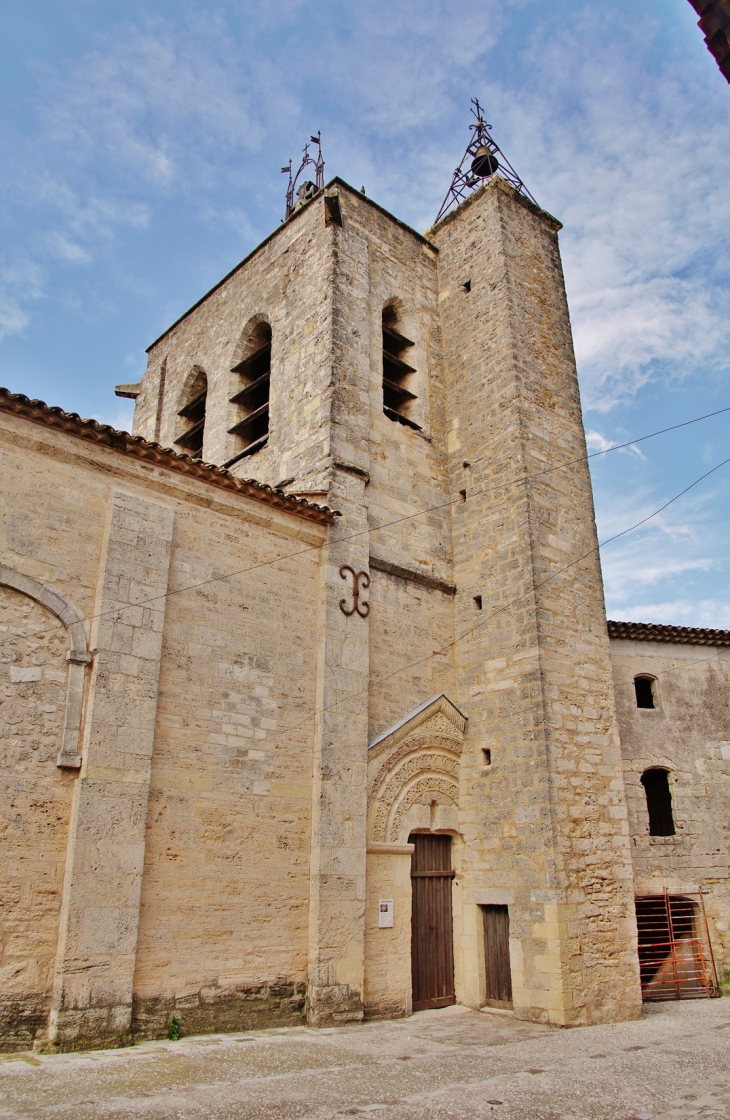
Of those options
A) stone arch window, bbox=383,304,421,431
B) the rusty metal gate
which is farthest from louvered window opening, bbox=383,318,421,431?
the rusty metal gate

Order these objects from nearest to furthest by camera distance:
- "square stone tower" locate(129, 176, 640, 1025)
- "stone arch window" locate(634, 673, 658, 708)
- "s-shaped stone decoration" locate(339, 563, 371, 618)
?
"square stone tower" locate(129, 176, 640, 1025) → "s-shaped stone decoration" locate(339, 563, 371, 618) → "stone arch window" locate(634, 673, 658, 708)

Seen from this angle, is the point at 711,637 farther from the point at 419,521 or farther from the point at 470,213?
the point at 470,213

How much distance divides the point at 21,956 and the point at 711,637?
1032 centimetres

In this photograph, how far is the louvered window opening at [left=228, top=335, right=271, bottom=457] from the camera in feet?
41.6

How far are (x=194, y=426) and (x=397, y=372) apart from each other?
3.96 metres

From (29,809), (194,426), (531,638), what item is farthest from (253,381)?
(29,809)

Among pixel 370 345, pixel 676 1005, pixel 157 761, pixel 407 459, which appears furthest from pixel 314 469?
pixel 676 1005

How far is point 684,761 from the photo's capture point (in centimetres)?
1155

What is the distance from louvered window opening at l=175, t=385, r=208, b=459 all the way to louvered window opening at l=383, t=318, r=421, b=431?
143 inches

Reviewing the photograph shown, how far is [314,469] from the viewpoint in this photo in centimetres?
1031

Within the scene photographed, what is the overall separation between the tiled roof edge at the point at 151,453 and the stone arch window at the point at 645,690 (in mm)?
5552

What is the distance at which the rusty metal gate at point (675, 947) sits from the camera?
407 inches

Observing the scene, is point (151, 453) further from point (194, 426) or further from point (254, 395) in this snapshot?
point (194, 426)

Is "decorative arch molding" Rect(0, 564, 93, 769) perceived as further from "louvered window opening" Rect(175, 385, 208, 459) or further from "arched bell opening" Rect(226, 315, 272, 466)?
"louvered window opening" Rect(175, 385, 208, 459)
